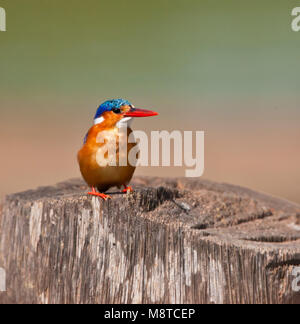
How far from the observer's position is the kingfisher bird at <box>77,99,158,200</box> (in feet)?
8.05

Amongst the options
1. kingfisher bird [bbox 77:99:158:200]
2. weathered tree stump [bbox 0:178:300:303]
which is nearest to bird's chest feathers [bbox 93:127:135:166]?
kingfisher bird [bbox 77:99:158:200]

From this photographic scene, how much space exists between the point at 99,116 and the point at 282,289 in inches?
49.8

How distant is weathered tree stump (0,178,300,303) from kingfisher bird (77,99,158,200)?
0.20 metres

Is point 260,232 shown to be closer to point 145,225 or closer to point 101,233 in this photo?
point 145,225

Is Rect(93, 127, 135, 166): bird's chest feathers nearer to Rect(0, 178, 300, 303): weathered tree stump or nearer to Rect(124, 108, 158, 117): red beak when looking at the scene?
Rect(124, 108, 158, 117): red beak

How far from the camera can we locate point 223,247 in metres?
2.07

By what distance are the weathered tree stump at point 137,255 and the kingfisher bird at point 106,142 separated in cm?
20

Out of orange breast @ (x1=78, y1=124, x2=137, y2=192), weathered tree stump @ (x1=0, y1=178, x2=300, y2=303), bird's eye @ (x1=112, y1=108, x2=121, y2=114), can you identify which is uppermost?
bird's eye @ (x1=112, y1=108, x2=121, y2=114)

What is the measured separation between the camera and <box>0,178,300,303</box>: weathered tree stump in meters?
2.05

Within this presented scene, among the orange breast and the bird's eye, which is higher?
the bird's eye

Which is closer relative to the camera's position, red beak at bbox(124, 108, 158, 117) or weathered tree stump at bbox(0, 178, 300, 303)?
weathered tree stump at bbox(0, 178, 300, 303)

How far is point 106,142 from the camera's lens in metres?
2.47

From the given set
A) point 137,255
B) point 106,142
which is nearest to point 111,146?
point 106,142

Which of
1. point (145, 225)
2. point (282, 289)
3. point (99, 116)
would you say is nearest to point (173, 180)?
point (99, 116)
